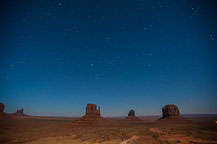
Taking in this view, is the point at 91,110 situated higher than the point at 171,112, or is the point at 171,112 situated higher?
the point at 91,110

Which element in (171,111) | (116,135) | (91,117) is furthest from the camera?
(171,111)

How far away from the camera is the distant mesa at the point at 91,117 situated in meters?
63.2

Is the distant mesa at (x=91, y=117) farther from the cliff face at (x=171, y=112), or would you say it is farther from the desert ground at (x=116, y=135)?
the cliff face at (x=171, y=112)

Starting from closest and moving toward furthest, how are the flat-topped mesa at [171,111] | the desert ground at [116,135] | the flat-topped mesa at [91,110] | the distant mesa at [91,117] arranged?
the desert ground at [116,135] < the distant mesa at [91,117] < the flat-topped mesa at [91,110] < the flat-topped mesa at [171,111]

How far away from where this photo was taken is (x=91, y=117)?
226 ft

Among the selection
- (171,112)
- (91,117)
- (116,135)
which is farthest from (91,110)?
(171,112)

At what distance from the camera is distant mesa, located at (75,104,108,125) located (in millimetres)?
63225

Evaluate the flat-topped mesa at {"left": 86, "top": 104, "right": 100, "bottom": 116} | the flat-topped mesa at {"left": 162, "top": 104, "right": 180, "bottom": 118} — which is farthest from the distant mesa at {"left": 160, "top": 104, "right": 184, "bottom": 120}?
the flat-topped mesa at {"left": 86, "top": 104, "right": 100, "bottom": 116}

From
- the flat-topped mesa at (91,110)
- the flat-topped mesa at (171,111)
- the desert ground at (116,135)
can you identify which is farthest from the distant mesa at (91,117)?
the flat-topped mesa at (171,111)

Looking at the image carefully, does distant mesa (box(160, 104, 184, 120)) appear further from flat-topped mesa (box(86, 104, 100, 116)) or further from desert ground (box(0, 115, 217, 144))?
flat-topped mesa (box(86, 104, 100, 116))

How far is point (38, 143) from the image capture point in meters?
22.9

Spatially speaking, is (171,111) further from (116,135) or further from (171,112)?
(116,135)

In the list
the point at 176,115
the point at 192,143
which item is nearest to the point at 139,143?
the point at 192,143

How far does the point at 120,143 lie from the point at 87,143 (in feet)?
22.3
